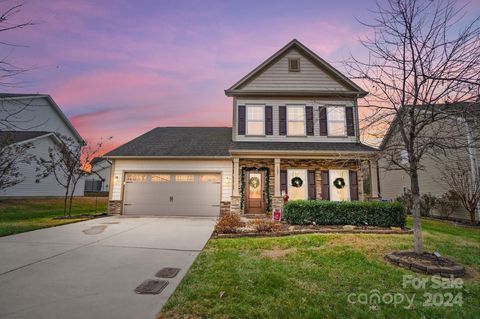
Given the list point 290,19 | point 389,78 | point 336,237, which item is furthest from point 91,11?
point 336,237

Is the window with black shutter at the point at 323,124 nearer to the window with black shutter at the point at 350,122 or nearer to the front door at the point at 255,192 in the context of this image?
the window with black shutter at the point at 350,122

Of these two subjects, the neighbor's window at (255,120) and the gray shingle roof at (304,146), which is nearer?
the gray shingle roof at (304,146)

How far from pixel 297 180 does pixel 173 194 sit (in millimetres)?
6737

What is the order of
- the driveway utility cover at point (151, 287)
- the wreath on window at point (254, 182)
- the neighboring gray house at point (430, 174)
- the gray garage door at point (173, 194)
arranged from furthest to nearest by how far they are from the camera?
the wreath on window at point (254, 182) < the gray garage door at point (173, 194) < the neighboring gray house at point (430, 174) < the driveway utility cover at point (151, 287)

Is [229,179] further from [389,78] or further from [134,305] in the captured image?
[134,305]

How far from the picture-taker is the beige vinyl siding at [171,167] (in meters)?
12.7

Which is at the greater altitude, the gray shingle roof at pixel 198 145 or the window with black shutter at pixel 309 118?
the window with black shutter at pixel 309 118

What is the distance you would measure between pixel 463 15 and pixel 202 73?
12.8 meters

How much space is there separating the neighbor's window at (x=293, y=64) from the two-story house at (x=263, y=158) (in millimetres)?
51

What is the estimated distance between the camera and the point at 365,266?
474cm

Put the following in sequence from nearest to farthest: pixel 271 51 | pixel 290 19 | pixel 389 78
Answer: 1. pixel 389 78
2. pixel 290 19
3. pixel 271 51

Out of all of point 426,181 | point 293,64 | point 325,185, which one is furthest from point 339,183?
point 426,181

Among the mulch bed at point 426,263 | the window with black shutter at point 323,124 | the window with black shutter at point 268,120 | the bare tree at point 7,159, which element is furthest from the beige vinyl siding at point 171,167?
the mulch bed at point 426,263

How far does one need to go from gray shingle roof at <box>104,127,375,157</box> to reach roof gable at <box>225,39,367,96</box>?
3.06 meters
